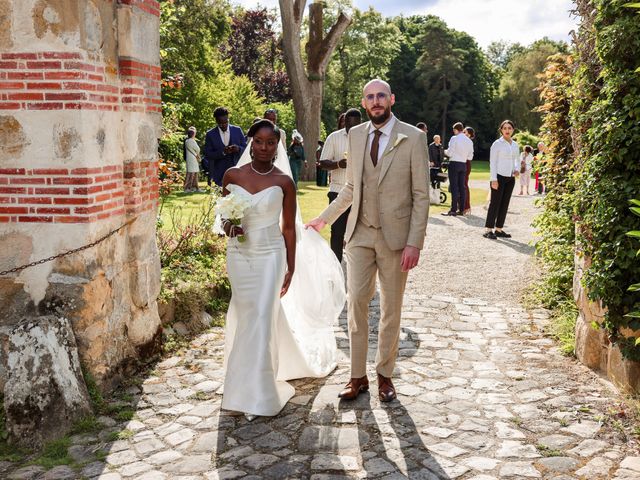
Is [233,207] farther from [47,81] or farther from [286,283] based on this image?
→ [47,81]

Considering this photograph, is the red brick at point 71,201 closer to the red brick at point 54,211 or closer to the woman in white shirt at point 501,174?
the red brick at point 54,211

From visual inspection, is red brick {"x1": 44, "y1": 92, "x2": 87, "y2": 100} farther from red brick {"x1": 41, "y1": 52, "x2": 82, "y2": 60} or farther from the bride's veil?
the bride's veil

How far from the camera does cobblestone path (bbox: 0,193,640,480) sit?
445 centimetres

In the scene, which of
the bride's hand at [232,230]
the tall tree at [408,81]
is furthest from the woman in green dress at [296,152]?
the tall tree at [408,81]

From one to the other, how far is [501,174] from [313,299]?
775cm

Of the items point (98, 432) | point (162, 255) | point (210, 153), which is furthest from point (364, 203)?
point (210, 153)

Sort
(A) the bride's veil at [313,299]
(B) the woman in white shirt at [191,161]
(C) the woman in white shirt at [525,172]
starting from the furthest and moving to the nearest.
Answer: (C) the woman in white shirt at [525,172] < (B) the woman in white shirt at [191,161] < (A) the bride's veil at [313,299]

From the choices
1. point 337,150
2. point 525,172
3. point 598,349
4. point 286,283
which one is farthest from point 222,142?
point 525,172

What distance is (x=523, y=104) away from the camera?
57.4 m

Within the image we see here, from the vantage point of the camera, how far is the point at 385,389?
18.4 ft

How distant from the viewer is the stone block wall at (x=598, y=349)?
5.40 meters

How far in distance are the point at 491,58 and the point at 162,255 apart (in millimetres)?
109383

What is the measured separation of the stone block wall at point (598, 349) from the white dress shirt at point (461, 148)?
9314 mm

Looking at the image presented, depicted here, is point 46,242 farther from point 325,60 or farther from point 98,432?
point 325,60
